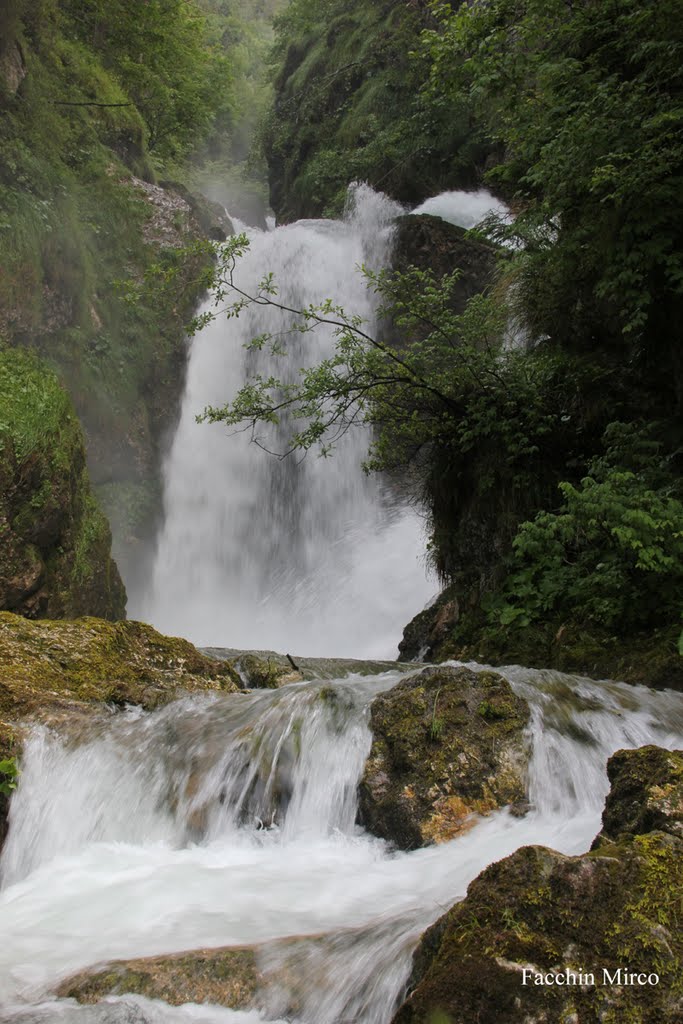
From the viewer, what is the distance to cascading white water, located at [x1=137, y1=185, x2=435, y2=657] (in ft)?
43.1

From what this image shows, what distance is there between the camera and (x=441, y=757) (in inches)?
150

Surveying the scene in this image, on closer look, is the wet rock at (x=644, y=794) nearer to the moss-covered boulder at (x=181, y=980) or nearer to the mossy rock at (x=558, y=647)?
the moss-covered boulder at (x=181, y=980)

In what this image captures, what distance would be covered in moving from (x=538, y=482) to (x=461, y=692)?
3613mm

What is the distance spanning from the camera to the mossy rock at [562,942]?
1.65 metres

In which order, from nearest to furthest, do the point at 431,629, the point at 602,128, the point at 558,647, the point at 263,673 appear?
1. the point at 602,128
2. the point at 558,647
3. the point at 263,673
4. the point at 431,629

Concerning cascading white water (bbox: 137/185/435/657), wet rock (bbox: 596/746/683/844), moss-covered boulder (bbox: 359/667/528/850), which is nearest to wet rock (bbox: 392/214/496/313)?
cascading white water (bbox: 137/185/435/657)

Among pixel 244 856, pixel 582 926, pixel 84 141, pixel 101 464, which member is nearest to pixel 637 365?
pixel 244 856

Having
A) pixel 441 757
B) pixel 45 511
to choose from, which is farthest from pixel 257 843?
pixel 45 511

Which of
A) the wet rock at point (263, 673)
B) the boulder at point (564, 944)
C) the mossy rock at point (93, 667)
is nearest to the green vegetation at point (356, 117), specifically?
the wet rock at point (263, 673)

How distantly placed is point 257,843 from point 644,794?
215 cm

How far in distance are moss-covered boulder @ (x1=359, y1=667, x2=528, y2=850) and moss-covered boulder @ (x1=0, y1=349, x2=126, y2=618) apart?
241 inches

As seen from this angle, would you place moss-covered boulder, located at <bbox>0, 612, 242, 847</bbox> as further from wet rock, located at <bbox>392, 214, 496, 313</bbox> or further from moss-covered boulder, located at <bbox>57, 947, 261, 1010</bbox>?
wet rock, located at <bbox>392, 214, 496, 313</bbox>

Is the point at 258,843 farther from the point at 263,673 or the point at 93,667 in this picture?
the point at 263,673

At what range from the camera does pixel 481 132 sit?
1534cm
